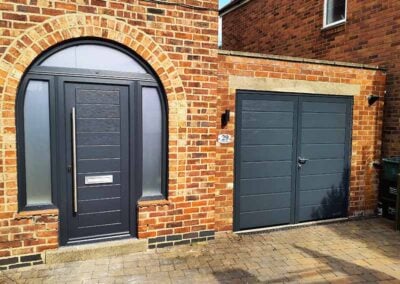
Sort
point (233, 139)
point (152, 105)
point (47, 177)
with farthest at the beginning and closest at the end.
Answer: point (233, 139) → point (152, 105) → point (47, 177)

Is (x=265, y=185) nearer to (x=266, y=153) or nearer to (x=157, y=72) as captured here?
(x=266, y=153)

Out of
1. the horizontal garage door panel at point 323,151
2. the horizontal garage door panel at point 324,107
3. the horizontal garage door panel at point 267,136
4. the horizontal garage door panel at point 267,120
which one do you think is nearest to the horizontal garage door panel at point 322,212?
the horizontal garage door panel at point 323,151

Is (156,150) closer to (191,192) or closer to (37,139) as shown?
(191,192)

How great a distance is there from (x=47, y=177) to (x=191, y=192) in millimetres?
1863

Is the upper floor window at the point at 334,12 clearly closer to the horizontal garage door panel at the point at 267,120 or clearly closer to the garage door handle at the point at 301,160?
the horizontal garage door panel at the point at 267,120

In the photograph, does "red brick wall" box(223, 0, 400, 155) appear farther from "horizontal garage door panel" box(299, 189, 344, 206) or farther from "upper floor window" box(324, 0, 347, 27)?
"horizontal garage door panel" box(299, 189, 344, 206)

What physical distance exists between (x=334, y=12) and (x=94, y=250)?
6969 mm

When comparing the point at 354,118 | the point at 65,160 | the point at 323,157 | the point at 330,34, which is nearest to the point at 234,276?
the point at 65,160

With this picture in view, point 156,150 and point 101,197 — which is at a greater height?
point 156,150

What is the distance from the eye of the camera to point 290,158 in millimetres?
5113

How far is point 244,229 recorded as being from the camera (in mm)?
4934

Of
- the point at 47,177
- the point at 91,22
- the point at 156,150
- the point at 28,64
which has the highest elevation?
the point at 91,22

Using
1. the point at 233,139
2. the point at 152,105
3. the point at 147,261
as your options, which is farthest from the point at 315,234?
the point at 152,105

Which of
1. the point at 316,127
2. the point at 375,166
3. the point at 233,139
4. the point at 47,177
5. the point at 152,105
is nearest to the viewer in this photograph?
the point at 47,177
